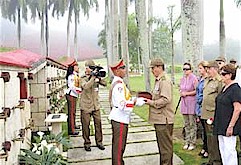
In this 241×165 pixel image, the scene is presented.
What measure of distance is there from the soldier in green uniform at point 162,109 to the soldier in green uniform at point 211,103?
663mm

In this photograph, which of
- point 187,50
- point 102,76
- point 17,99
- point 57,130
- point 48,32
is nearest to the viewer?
point 17,99

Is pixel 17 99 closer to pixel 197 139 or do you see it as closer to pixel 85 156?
pixel 85 156

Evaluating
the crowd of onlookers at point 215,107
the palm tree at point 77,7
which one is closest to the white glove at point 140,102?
the crowd of onlookers at point 215,107

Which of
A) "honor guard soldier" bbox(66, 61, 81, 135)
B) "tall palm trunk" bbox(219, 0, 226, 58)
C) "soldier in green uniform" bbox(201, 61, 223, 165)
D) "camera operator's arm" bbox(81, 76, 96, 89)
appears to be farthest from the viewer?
"tall palm trunk" bbox(219, 0, 226, 58)

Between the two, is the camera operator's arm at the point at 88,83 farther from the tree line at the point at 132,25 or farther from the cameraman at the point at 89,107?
the tree line at the point at 132,25

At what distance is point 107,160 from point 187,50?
261 cm

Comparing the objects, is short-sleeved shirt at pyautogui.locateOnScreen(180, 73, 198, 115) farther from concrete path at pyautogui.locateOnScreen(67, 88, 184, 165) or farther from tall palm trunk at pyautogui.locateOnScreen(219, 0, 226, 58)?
tall palm trunk at pyautogui.locateOnScreen(219, 0, 226, 58)

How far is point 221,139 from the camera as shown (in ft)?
14.4

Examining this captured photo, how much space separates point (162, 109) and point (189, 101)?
1.43m

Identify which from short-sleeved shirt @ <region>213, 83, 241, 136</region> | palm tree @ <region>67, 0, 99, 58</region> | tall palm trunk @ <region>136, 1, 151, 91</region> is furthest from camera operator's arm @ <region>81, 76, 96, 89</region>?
palm tree @ <region>67, 0, 99, 58</region>

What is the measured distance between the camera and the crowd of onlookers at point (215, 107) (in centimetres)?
424

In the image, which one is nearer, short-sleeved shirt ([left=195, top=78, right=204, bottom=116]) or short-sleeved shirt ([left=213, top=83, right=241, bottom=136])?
short-sleeved shirt ([left=213, top=83, right=241, bottom=136])

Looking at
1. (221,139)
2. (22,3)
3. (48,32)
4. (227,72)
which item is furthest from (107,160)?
(22,3)

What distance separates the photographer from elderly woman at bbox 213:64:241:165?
165 inches
